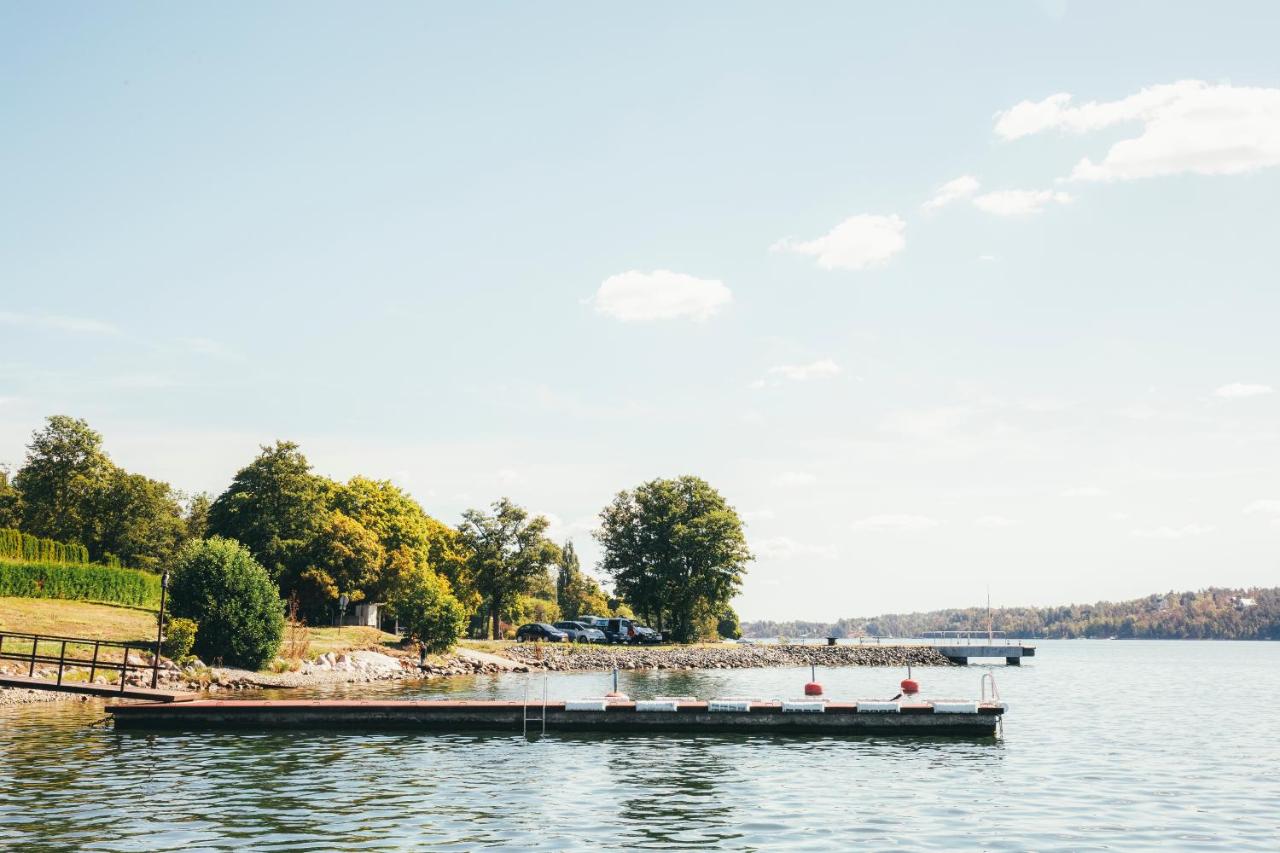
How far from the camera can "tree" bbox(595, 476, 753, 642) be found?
11350 centimetres

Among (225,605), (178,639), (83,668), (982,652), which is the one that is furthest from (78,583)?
(982,652)

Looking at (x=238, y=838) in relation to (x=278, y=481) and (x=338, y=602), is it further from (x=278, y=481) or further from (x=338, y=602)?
(x=278, y=481)

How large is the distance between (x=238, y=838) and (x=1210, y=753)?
31.7 meters

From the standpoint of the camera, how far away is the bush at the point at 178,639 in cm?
5106

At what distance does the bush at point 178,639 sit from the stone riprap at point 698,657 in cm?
2944

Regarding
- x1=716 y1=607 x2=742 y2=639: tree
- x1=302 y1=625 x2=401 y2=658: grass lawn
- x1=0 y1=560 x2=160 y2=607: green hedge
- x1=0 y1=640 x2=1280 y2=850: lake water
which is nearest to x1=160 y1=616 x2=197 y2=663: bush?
x1=0 y1=640 x2=1280 y2=850: lake water

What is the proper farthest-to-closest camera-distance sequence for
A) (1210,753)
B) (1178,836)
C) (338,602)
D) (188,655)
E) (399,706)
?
(338,602) < (188,655) < (399,706) < (1210,753) < (1178,836)

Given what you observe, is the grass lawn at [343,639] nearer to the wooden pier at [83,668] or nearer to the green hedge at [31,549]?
the wooden pier at [83,668]

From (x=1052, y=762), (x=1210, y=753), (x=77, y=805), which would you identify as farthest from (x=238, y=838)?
(x=1210, y=753)

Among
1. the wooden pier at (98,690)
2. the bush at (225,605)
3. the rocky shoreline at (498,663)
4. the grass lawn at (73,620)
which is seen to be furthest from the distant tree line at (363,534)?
the wooden pier at (98,690)

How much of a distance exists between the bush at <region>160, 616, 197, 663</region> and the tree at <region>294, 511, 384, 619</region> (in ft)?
115

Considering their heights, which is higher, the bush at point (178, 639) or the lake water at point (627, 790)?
the bush at point (178, 639)

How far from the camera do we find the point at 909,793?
25781mm

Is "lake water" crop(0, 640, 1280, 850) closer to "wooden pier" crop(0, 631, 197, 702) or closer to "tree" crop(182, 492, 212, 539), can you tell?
"wooden pier" crop(0, 631, 197, 702)
